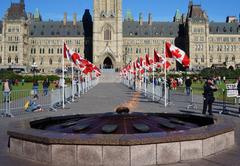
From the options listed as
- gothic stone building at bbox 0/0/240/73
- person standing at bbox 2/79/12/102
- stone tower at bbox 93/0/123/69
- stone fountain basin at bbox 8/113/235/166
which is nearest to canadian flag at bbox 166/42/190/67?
person standing at bbox 2/79/12/102

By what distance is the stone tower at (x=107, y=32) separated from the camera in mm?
127688

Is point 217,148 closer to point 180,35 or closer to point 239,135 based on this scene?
point 239,135

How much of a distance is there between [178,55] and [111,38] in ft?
354

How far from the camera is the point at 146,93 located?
41031 mm

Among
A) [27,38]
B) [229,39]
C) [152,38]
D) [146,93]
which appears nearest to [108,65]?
[152,38]

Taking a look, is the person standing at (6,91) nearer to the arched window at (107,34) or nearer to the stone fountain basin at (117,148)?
the stone fountain basin at (117,148)

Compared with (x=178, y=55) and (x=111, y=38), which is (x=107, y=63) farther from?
(x=178, y=55)

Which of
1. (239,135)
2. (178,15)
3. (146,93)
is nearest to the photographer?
(239,135)

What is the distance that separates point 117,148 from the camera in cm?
879

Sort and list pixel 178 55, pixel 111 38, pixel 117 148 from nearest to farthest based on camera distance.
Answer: pixel 117 148 → pixel 178 55 → pixel 111 38

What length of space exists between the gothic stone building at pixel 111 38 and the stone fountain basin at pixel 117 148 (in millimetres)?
120366

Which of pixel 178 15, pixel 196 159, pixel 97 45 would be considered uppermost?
pixel 178 15

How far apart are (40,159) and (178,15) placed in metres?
174

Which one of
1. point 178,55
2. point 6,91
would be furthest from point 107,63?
point 178,55
